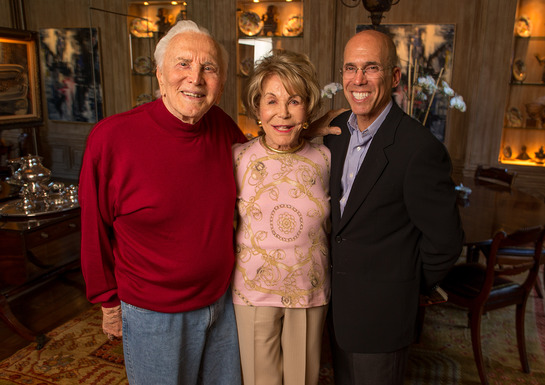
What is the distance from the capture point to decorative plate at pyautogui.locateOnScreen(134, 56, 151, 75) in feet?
19.4

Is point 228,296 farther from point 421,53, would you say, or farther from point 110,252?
point 421,53

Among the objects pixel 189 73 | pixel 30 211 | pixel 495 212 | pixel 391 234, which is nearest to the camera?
pixel 189 73

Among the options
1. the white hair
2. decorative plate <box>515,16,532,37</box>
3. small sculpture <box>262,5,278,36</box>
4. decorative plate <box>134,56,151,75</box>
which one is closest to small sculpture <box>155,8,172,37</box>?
decorative plate <box>134,56,151,75</box>

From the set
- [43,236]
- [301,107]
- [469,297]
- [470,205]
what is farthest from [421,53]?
[43,236]

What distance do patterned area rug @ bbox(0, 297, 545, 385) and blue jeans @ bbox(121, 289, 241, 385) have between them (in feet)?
3.82

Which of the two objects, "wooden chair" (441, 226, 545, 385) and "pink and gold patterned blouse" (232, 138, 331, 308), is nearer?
"pink and gold patterned blouse" (232, 138, 331, 308)

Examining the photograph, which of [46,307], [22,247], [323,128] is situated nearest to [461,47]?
[323,128]

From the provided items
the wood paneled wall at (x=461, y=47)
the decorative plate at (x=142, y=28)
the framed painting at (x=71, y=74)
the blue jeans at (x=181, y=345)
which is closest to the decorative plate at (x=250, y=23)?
the wood paneled wall at (x=461, y=47)

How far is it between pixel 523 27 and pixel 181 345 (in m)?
4.88

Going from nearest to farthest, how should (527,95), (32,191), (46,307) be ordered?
(32,191) < (46,307) < (527,95)

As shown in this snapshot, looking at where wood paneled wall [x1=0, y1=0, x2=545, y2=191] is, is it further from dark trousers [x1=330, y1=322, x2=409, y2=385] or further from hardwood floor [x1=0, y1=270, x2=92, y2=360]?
dark trousers [x1=330, y1=322, x2=409, y2=385]

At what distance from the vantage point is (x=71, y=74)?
22.2ft

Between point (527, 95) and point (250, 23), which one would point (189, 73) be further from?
point (527, 95)

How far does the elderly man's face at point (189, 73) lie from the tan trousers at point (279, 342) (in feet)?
2.62
